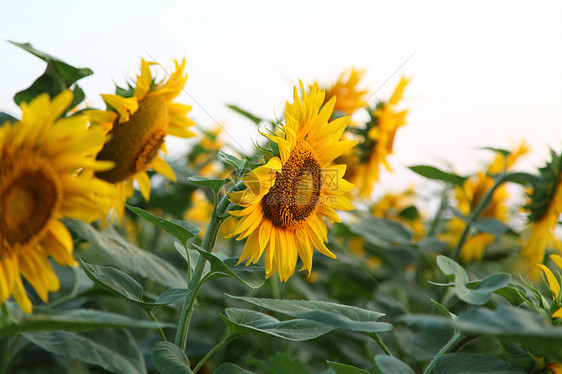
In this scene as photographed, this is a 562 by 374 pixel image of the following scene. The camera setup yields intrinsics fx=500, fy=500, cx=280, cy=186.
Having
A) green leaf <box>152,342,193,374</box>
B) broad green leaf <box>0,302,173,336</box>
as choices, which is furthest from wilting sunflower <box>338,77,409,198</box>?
broad green leaf <box>0,302,173,336</box>

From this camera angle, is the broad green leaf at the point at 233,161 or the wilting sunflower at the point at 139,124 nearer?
the broad green leaf at the point at 233,161

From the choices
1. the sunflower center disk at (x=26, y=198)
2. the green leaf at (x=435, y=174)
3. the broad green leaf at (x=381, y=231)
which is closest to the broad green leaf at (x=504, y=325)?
the sunflower center disk at (x=26, y=198)

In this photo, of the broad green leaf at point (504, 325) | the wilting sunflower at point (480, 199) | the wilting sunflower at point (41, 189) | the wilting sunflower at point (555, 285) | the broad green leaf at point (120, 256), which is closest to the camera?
the broad green leaf at point (504, 325)

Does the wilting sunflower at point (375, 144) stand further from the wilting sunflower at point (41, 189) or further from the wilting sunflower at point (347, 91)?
the wilting sunflower at point (41, 189)

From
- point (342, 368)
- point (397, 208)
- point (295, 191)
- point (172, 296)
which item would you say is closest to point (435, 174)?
point (295, 191)

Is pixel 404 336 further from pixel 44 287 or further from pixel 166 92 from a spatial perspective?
pixel 44 287

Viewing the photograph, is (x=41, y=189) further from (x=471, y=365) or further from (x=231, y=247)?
(x=231, y=247)
